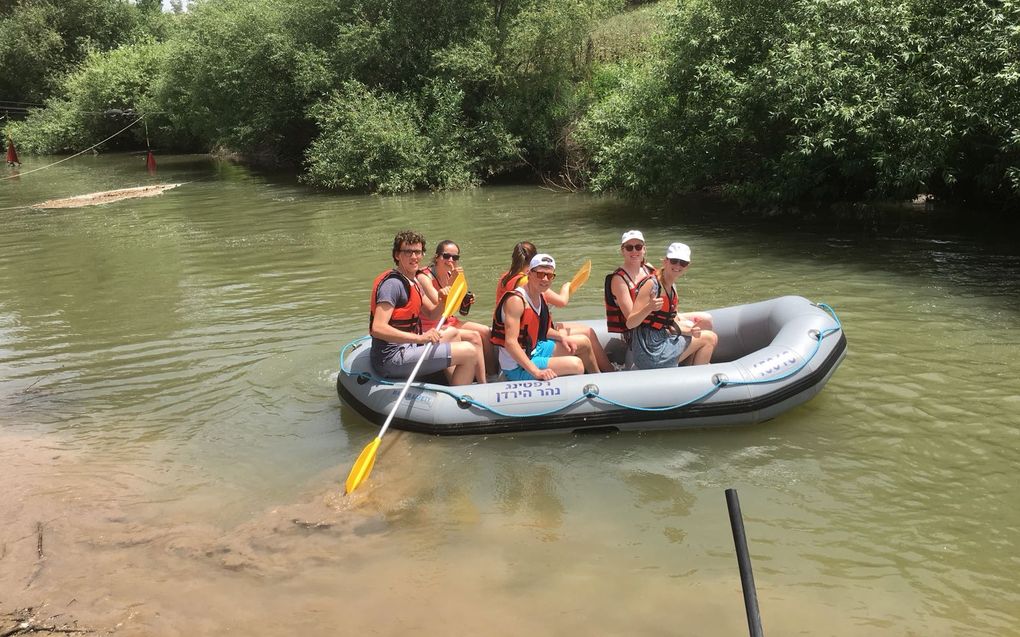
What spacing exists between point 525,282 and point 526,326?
265 mm

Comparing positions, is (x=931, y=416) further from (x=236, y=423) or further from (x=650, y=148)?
(x=650, y=148)

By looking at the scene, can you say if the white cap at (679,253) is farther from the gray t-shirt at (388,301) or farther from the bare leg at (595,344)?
the gray t-shirt at (388,301)

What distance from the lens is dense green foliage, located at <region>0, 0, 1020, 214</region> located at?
29.0 ft

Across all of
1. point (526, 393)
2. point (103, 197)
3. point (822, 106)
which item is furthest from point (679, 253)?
point (103, 197)

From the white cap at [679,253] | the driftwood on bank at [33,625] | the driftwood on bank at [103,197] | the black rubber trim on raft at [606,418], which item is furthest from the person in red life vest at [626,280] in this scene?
the driftwood on bank at [103,197]

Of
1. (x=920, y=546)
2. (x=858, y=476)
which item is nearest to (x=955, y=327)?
(x=858, y=476)

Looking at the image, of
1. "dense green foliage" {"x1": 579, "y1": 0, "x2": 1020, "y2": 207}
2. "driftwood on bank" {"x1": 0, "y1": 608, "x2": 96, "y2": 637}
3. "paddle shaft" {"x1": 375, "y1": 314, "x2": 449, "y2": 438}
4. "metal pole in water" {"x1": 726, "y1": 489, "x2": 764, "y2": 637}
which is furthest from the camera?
"dense green foliage" {"x1": 579, "y1": 0, "x2": 1020, "y2": 207}

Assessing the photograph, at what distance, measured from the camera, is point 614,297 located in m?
5.16

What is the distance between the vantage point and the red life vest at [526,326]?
4.96 meters

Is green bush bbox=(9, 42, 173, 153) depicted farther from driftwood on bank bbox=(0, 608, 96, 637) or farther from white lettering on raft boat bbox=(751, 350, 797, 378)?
driftwood on bank bbox=(0, 608, 96, 637)

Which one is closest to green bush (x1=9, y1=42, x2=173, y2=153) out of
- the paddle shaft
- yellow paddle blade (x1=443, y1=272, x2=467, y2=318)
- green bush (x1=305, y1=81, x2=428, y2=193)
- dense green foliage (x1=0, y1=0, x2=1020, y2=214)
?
dense green foliage (x1=0, y1=0, x2=1020, y2=214)

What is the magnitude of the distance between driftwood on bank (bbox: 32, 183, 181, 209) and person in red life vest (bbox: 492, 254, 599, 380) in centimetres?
1437

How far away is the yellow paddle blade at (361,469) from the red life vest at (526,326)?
1102 mm

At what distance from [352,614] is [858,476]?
104 inches
